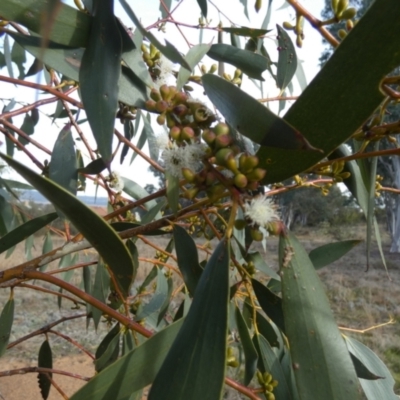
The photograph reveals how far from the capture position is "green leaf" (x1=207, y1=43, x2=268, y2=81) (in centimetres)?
74

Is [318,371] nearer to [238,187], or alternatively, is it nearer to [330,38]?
[238,187]

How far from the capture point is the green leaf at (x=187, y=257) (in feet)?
2.30

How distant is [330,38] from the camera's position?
0.48 meters

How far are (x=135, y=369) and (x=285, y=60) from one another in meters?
0.57

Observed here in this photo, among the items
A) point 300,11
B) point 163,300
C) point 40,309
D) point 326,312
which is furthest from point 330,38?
point 40,309

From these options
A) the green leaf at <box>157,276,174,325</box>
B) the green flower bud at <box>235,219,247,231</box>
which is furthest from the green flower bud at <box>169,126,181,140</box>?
the green leaf at <box>157,276,174,325</box>

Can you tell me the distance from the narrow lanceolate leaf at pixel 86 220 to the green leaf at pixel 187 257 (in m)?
0.18

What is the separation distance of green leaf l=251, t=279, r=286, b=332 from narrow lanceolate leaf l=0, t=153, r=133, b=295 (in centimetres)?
23

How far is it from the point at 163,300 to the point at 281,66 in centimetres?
56

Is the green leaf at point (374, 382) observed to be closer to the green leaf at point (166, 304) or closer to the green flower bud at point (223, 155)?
the green leaf at point (166, 304)

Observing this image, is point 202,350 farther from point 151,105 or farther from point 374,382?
point 374,382

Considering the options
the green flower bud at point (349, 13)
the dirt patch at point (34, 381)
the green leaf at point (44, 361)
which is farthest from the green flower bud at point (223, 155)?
the dirt patch at point (34, 381)

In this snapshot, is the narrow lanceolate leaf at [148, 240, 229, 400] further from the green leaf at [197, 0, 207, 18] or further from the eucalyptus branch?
the green leaf at [197, 0, 207, 18]

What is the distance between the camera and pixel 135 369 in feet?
1.83
